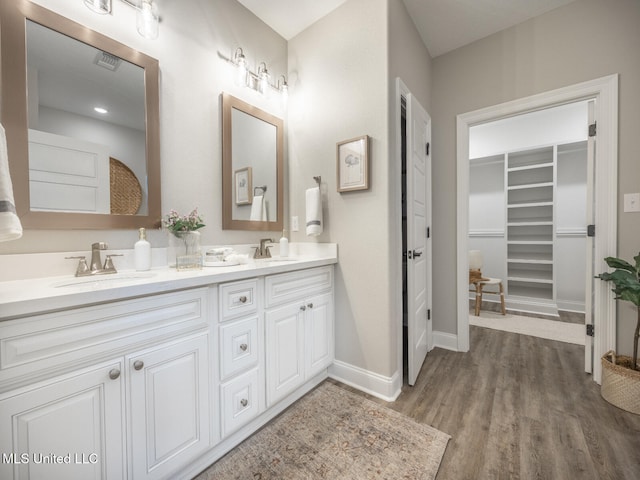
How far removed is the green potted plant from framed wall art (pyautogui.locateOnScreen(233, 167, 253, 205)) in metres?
2.51

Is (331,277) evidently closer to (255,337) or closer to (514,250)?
(255,337)

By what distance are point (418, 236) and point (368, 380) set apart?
3.74 feet

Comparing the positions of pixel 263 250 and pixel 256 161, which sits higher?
pixel 256 161

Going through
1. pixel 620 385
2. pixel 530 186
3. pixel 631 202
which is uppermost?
pixel 530 186

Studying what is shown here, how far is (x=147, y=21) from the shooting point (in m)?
1.41

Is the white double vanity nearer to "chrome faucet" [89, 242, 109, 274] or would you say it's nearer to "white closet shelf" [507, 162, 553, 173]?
"chrome faucet" [89, 242, 109, 274]

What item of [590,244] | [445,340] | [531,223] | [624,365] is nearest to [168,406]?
[445,340]

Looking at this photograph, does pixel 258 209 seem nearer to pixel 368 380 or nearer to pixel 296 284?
pixel 296 284

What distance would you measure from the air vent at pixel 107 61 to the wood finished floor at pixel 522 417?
8.25ft

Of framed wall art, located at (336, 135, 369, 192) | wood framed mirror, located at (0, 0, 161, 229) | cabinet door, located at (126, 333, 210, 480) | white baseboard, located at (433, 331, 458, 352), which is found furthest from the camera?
white baseboard, located at (433, 331, 458, 352)

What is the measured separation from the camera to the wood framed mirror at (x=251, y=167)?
1860 millimetres

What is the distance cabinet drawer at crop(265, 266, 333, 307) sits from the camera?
1522 millimetres
